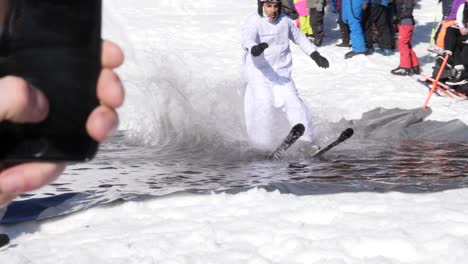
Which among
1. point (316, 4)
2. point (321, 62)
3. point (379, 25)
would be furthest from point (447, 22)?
point (321, 62)

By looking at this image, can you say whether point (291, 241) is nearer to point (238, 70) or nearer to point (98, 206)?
point (98, 206)

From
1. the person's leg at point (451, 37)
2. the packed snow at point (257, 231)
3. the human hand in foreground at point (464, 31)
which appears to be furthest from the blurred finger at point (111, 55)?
the person's leg at point (451, 37)

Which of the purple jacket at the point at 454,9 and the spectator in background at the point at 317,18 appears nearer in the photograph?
the purple jacket at the point at 454,9

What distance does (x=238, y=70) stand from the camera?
526 inches

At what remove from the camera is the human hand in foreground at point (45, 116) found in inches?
35.4

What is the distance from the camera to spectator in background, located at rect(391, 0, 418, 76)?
488 inches

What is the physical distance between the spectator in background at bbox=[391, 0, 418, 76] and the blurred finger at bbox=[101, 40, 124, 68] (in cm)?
1183

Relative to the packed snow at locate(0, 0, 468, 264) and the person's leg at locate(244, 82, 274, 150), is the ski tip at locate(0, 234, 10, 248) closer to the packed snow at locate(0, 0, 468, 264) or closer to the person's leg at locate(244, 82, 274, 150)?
the packed snow at locate(0, 0, 468, 264)

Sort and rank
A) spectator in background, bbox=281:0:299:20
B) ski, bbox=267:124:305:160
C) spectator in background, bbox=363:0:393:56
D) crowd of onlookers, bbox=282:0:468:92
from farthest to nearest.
→ spectator in background, bbox=363:0:393:56 < spectator in background, bbox=281:0:299:20 < crowd of onlookers, bbox=282:0:468:92 < ski, bbox=267:124:305:160

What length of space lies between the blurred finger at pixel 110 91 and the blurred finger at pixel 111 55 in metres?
0.01

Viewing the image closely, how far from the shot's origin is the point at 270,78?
25.1 feet

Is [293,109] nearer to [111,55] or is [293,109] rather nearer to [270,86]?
→ [270,86]

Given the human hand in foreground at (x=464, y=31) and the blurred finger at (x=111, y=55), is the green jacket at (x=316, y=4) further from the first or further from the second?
the blurred finger at (x=111, y=55)

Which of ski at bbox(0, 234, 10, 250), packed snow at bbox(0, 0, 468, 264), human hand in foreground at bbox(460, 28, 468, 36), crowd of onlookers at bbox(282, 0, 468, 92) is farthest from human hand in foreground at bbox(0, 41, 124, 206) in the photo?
human hand in foreground at bbox(460, 28, 468, 36)
